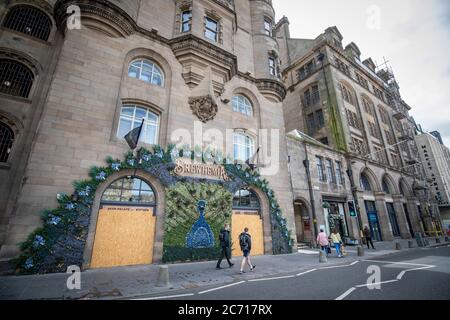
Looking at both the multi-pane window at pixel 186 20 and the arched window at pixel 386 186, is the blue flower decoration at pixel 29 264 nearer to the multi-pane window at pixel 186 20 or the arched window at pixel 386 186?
the multi-pane window at pixel 186 20

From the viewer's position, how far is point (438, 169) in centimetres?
5341

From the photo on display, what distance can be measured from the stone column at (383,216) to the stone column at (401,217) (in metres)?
4.22

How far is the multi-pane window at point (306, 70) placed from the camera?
1104 inches

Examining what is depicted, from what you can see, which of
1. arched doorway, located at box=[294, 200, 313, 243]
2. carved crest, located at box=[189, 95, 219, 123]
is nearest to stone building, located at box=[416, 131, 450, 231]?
arched doorway, located at box=[294, 200, 313, 243]

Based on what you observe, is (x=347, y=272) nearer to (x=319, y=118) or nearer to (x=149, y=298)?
(x=149, y=298)

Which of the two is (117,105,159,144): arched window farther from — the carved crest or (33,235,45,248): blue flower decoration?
(33,235,45,248): blue flower decoration

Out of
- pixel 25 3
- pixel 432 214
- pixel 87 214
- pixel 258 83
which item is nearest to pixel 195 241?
pixel 87 214

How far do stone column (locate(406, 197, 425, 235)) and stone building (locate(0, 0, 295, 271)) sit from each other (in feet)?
82.5

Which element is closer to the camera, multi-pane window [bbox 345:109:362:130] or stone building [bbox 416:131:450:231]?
multi-pane window [bbox 345:109:362:130]

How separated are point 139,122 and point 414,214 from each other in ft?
119

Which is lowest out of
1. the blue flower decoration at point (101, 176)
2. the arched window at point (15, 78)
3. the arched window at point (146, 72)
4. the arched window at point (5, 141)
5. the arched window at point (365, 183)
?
the blue flower decoration at point (101, 176)

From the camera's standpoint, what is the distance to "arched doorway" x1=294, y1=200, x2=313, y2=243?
18062 mm

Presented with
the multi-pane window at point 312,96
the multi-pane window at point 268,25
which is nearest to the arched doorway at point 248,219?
the multi-pane window at point 268,25

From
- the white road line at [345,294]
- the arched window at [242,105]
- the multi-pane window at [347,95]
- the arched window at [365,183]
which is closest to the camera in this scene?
the white road line at [345,294]
